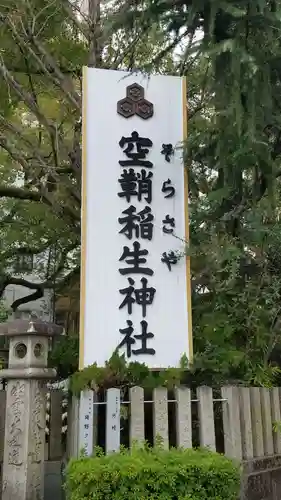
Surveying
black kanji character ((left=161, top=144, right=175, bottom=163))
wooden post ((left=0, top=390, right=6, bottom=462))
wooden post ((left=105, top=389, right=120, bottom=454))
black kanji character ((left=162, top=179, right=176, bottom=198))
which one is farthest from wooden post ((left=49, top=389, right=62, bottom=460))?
black kanji character ((left=161, top=144, right=175, bottom=163))

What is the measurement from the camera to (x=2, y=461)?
4.97 metres

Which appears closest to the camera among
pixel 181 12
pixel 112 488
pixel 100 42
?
pixel 112 488

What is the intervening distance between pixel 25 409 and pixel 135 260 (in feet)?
6.15

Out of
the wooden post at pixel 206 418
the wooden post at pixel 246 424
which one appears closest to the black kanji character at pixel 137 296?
the wooden post at pixel 206 418

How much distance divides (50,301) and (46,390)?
9.60 metres

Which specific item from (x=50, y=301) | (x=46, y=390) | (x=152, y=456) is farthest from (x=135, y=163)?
(x=50, y=301)

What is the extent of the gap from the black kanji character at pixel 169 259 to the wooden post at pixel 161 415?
143 centimetres

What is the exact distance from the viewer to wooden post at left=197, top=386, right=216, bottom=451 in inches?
191

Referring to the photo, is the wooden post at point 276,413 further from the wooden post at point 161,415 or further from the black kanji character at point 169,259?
the black kanji character at point 169,259

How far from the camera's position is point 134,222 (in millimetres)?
5703

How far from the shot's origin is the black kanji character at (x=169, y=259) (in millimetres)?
5672

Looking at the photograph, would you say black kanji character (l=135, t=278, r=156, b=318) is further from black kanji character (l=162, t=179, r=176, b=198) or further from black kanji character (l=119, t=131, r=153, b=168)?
black kanji character (l=119, t=131, r=153, b=168)

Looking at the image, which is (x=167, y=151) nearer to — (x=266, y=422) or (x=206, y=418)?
(x=206, y=418)

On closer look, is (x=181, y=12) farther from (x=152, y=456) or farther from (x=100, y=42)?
(x=152, y=456)
